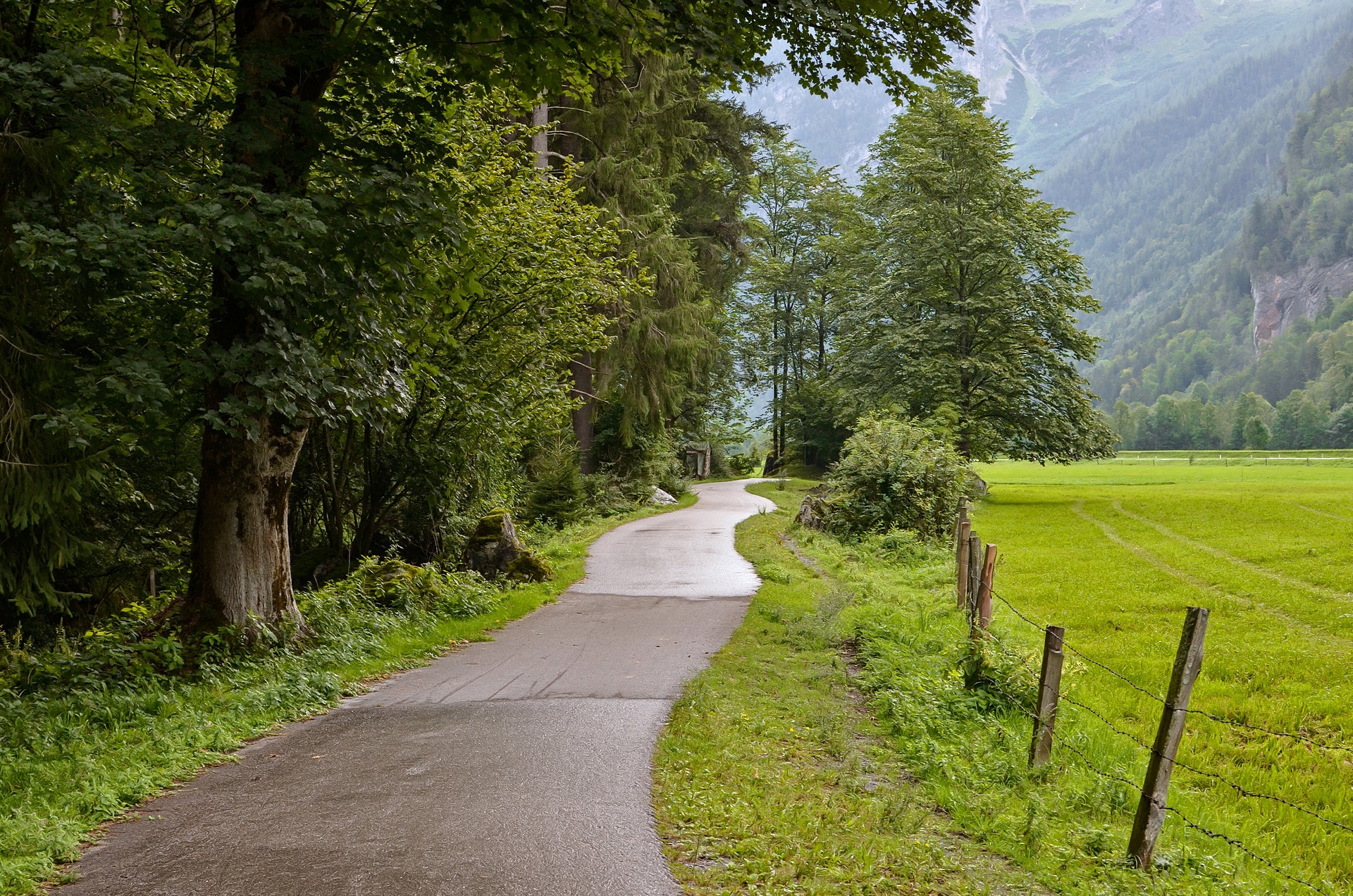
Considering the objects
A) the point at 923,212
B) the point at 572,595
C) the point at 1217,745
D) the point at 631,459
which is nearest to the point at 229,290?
the point at 572,595

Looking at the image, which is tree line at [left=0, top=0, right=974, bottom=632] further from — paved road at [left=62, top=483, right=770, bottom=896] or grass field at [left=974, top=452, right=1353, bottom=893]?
grass field at [left=974, top=452, right=1353, bottom=893]

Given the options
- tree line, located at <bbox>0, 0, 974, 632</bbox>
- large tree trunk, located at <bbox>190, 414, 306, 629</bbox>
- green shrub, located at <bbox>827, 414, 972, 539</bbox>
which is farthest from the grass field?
large tree trunk, located at <bbox>190, 414, 306, 629</bbox>

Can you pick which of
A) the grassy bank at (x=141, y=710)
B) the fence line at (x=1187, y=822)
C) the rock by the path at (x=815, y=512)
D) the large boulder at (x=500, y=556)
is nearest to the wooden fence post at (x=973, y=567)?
the fence line at (x=1187, y=822)

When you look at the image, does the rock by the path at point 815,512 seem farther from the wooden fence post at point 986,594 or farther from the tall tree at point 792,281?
the tall tree at point 792,281

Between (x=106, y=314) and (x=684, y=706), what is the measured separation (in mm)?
7096

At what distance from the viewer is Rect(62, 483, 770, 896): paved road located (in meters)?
4.43

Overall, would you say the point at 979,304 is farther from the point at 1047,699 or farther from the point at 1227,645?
the point at 1047,699

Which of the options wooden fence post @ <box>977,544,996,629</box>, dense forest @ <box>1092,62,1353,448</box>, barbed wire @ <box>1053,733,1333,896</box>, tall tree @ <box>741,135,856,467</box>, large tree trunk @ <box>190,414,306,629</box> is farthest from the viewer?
dense forest @ <box>1092,62,1353,448</box>

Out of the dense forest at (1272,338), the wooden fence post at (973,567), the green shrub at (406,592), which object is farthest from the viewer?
the dense forest at (1272,338)

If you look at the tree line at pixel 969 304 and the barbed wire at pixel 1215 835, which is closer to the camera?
the barbed wire at pixel 1215 835

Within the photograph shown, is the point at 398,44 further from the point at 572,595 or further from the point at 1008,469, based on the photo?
the point at 1008,469

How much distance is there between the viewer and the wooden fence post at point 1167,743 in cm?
469

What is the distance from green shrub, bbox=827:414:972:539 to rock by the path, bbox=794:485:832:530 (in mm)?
232

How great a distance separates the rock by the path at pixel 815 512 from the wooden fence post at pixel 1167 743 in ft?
58.1
